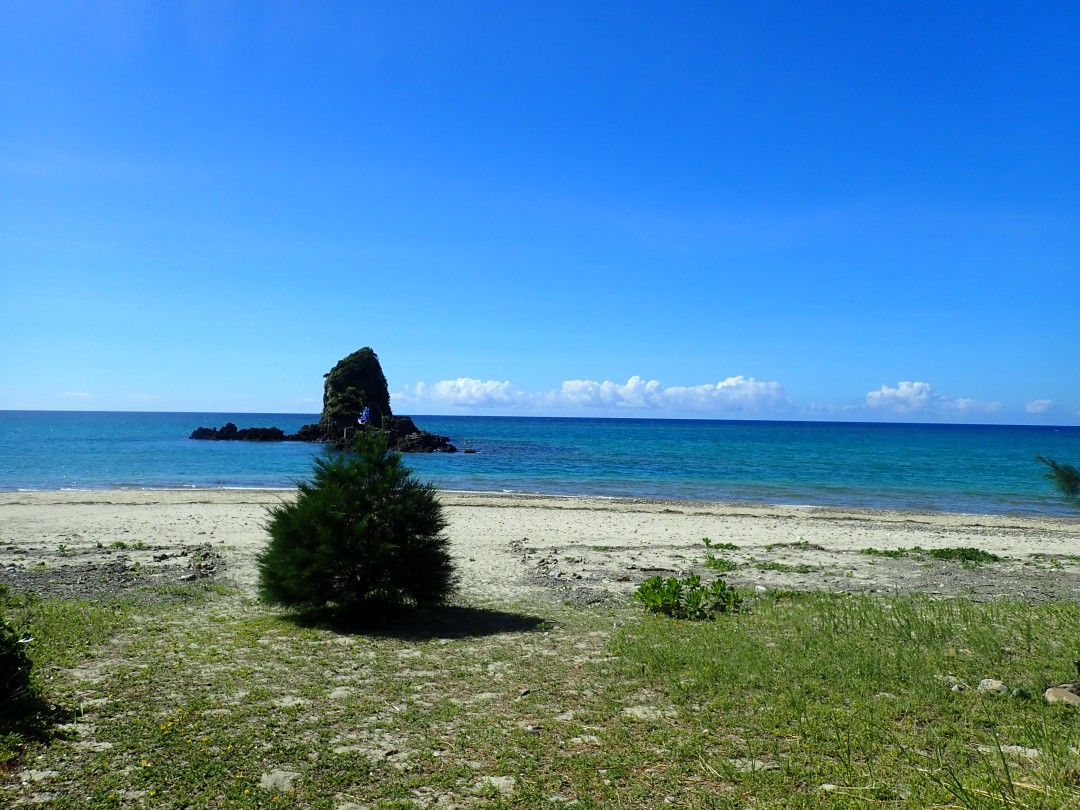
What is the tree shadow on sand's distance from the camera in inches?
360

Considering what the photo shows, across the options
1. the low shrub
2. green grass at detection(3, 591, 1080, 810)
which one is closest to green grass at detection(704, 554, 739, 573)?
green grass at detection(3, 591, 1080, 810)

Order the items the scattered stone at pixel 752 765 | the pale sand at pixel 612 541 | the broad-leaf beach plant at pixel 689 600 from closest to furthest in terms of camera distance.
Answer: the scattered stone at pixel 752 765 < the broad-leaf beach plant at pixel 689 600 < the pale sand at pixel 612 541

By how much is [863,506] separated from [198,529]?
91.6 feet

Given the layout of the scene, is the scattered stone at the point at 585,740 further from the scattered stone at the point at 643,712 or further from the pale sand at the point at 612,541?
the pale sand at the point at 612,541

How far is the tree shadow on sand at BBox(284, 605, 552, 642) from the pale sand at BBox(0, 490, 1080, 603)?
158 cm

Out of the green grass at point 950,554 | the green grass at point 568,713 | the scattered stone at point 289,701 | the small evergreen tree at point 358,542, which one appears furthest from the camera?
the green grass at point 950,554

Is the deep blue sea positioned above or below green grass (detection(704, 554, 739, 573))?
below

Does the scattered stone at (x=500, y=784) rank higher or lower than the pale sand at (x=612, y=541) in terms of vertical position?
higher

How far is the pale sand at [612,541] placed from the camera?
13.2 metres

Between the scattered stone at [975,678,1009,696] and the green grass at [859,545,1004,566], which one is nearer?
the scattered stone at [975,678,1009,696]

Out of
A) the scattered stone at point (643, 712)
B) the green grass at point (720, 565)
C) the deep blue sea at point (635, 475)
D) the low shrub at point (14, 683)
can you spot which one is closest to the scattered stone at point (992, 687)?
the scattered stone at point (643, 712)

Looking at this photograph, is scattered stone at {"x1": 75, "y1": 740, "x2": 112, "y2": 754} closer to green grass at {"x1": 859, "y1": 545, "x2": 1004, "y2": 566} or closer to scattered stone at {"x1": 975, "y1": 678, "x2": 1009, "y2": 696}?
scattered stone at {"x1": 975, "y1": 678, "x2": 1009, "y2": 696}

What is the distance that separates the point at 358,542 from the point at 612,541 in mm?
10720

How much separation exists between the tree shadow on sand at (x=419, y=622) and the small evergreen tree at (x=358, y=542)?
5.9 inches
